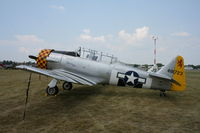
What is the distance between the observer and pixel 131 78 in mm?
7535

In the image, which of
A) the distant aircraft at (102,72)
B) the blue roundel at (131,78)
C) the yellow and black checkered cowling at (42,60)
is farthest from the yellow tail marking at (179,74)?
the yellow and black checkered cowling at (42,60)

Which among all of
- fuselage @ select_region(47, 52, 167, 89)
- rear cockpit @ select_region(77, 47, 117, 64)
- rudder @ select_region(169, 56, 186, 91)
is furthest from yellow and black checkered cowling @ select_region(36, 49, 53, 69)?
rudder @ select_region(169, 56, 186, 91)

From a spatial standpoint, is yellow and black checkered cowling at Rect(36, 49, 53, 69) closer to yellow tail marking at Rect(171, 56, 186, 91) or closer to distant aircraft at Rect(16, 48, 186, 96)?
distant aircraft at Rect(16, 48, 186, 96)

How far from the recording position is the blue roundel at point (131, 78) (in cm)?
752

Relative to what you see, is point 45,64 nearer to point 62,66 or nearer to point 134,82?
point 62,66

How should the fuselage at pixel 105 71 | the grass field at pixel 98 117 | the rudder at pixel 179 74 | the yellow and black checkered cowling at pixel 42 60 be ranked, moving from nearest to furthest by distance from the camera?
the grass field at pixel 98 117, the rudder at pixel 179 74, the fuselage at pixel 105 71, the yellow and black checkered cowling at pixel 42 60

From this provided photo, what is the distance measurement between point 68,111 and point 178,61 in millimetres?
5704

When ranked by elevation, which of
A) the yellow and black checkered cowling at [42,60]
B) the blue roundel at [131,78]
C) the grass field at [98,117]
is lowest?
the grass field at [98,117]

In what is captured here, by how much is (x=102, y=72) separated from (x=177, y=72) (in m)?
3.68

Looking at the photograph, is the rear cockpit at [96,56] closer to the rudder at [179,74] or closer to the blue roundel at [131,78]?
the blue roundel at [131,78]

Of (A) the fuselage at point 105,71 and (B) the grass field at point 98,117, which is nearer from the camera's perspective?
(B) the grass field at point 98,117

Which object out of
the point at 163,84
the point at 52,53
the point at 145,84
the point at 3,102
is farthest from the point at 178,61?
the point at 3,102

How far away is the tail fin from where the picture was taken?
7.28 metres

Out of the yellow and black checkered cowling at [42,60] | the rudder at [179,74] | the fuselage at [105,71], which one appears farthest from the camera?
the yellow and black checkered cowling at [42,60]
